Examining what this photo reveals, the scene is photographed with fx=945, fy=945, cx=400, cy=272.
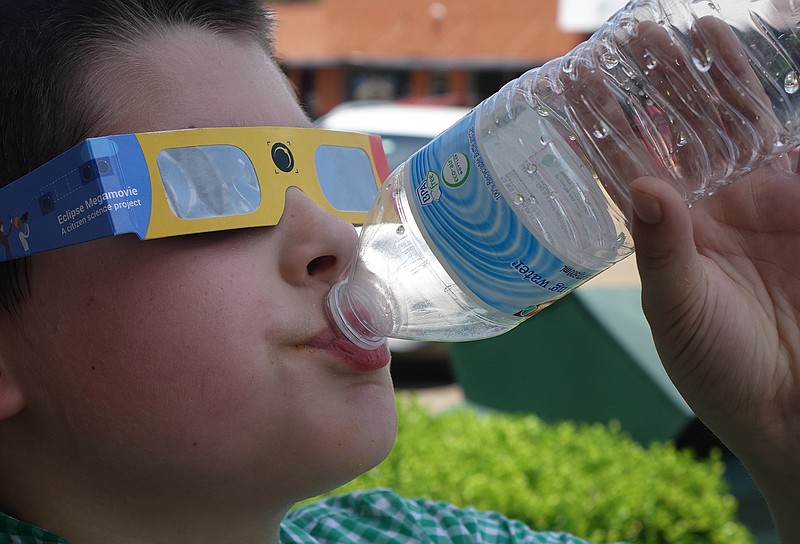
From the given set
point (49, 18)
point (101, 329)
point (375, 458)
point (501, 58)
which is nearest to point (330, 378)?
point (375, 458)

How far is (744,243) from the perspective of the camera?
6.25ft

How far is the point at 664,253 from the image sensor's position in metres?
1.56

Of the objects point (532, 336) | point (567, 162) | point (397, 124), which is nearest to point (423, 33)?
point (397, 124)

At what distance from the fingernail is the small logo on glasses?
0.64 metres

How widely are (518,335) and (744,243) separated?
3819 mm

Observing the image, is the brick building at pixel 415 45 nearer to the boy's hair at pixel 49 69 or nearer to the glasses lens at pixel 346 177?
the glasses lens at pixel 346 177

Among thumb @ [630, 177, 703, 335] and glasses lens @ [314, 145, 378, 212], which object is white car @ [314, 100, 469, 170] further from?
thumb @ [630, 177, 703, 335]

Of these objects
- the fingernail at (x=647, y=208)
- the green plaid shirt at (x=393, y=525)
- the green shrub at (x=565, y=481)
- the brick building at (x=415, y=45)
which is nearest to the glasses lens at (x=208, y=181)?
the fingernail at (x=647, y=208)

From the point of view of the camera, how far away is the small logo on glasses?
1.74 m

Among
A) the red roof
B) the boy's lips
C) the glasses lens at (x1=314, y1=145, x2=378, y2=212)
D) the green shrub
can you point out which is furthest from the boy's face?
the red roof

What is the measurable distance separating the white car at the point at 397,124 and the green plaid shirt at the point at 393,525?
633cm

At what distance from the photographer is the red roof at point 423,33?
794 inches

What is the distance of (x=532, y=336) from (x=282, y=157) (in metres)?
4.06

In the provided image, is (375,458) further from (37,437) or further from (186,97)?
(186,97)
